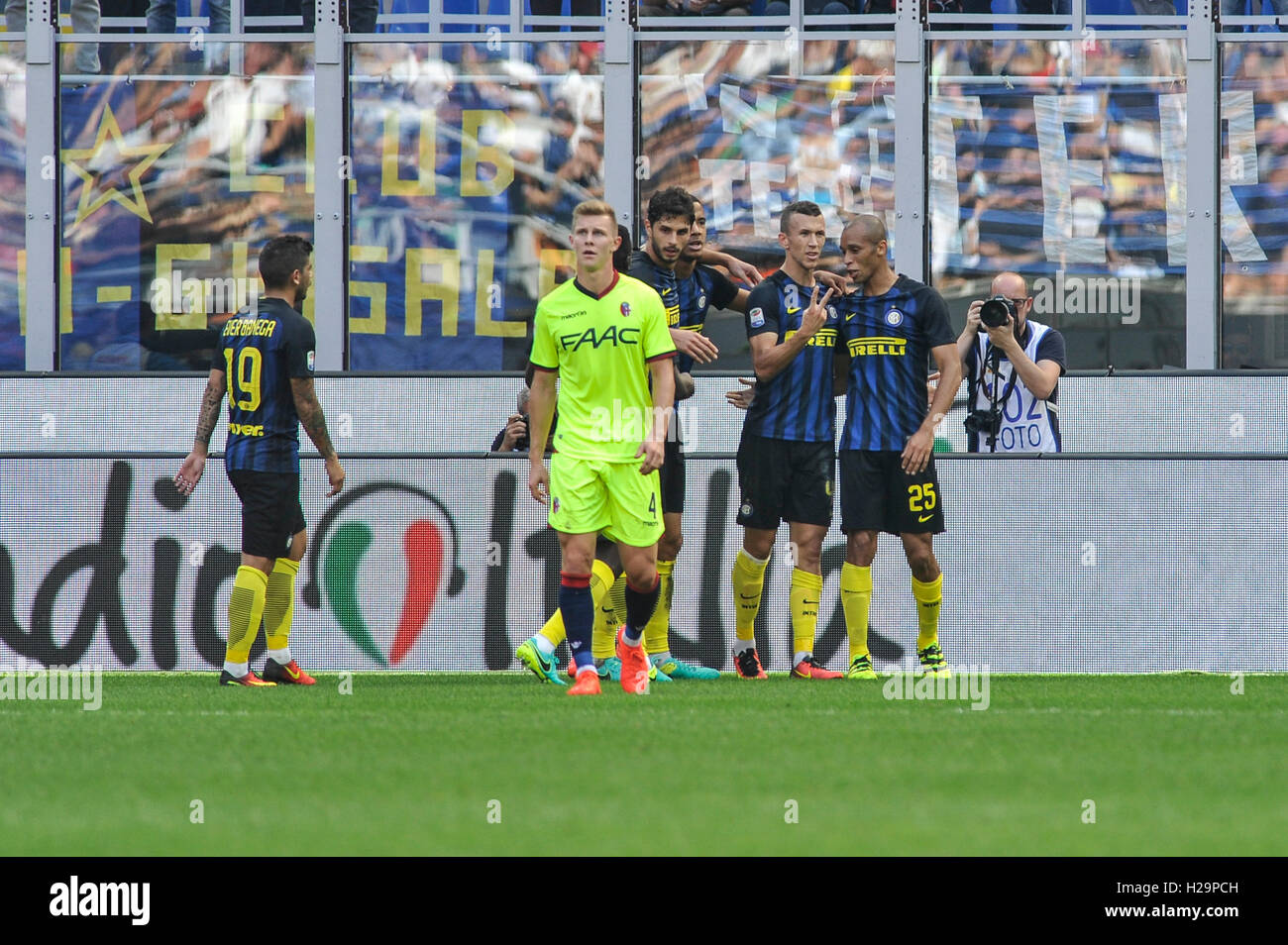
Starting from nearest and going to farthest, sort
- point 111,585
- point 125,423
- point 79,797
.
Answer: point 79,797 < point 111,585 < point 125,423

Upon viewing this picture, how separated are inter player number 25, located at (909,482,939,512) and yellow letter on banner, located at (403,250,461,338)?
614 centimetres

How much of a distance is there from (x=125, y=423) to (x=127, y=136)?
2.26 metres

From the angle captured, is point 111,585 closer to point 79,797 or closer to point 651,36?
point 79,797

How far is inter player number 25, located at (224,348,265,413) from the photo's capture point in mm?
9406

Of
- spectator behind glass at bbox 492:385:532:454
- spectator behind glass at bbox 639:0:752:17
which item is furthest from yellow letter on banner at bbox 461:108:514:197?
spectator behind glass at bbox 492:385:532:454

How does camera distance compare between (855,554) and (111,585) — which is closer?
(855,554)

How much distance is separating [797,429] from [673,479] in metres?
0.61

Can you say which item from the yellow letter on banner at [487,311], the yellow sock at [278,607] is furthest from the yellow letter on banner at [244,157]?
the yellow sock at [278,607]

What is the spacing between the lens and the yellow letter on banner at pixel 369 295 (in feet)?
49.5

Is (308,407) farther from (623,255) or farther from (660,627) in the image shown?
(660,627)

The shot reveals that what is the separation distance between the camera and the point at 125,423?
14.5 m

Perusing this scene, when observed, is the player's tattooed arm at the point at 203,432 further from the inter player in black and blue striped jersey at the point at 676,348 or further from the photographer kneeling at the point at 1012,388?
the photographer kneeling at the point at 1012,388
